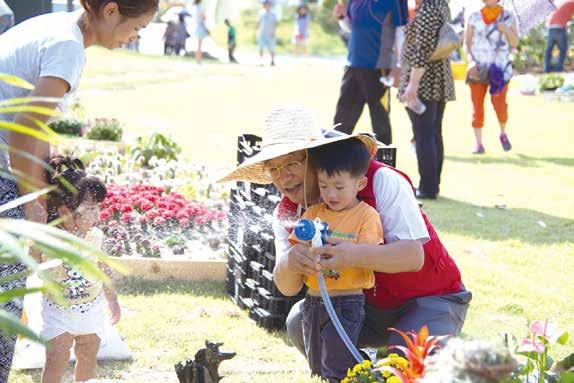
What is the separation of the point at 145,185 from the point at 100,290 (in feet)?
11.9

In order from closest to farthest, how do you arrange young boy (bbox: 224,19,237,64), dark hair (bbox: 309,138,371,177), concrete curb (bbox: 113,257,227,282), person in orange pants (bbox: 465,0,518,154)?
dark hair (bbox: 309,138,371,177) → concrete curb (bbox: 113,257,227,282) → person in orange pants (bbox: 465,0,518,154) → young boy (bbox: 224,19,237,64)

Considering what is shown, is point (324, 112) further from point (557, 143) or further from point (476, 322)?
point (476, 322)

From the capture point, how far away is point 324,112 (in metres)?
17.6

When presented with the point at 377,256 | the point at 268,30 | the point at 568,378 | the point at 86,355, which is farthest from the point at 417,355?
the point at 268,30

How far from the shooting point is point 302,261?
3.57 meters

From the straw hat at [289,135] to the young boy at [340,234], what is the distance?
7cm

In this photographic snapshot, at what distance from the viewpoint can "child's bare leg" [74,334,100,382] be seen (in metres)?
4.24

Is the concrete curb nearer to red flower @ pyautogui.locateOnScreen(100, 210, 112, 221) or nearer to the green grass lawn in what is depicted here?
the green grass lawn

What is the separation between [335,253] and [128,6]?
3.43ft

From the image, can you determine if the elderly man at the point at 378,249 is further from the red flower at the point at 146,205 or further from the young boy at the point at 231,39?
the young boy at the point at 231,39

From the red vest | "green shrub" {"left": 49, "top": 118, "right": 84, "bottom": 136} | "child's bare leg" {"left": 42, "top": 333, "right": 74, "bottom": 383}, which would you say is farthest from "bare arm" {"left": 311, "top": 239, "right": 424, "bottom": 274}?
"green shrub" {"left": 49, "top": 118, "right": 84, "bottom": 136}

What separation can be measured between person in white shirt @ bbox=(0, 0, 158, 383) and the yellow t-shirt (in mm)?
890

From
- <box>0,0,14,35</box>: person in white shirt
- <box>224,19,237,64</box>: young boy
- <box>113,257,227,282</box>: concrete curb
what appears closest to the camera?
<box>113,257,227,282</box>: concrete curb

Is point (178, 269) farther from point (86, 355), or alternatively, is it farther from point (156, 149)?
point (156, 149)
